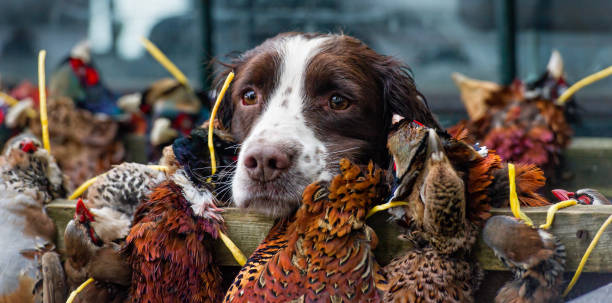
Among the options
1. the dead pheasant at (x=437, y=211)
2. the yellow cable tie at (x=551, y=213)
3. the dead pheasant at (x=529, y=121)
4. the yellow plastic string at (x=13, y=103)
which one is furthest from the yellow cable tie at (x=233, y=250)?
the yellow plastic string at (x=13, y=103)

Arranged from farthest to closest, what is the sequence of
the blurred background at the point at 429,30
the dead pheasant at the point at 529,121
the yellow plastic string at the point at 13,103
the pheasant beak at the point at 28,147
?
the blurred background at the point at 429,30 < the yellow plastic string at the point at 13,103 < the dead pheasant at the point at 529,121 < the pheasant beak at the point at 28,147

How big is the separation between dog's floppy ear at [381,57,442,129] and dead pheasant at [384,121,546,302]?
1.27 feet

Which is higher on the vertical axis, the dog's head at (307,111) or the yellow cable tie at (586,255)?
the dog's head at (307,111)

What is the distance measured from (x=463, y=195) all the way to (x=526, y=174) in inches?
12.7

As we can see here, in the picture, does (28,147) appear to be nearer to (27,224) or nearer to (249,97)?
(27,224)

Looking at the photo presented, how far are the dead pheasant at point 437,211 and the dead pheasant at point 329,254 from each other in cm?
7

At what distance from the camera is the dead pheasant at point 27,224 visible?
168 cm

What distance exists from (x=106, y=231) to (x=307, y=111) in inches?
25.4

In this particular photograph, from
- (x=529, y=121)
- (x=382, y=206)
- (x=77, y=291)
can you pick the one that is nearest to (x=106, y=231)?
(x=77, y=291)

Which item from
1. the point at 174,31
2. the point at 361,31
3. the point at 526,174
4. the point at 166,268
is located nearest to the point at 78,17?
the point at 174,31

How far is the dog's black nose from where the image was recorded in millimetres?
1507

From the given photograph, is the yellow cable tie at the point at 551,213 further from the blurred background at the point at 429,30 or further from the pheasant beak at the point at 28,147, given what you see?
the blurred background at the point at 429,30

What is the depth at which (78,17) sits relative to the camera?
16.5 feet

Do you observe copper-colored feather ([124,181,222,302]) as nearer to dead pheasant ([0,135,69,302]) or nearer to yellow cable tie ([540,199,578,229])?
dead pheasant ([0,135,69,302])
